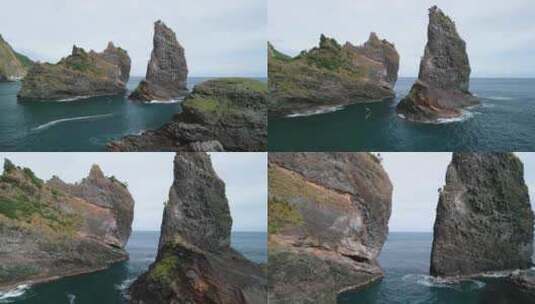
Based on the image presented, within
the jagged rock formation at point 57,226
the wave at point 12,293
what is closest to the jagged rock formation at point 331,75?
the jagged rock formation at point 57,226

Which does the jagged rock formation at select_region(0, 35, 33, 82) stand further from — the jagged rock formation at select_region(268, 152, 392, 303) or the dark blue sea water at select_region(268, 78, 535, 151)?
the jagged rock formation at select_region(268, 152, 392, 303)

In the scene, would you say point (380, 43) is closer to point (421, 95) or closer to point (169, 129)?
point (421, 95)

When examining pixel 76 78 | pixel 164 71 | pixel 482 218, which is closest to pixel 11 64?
pixel 76 78

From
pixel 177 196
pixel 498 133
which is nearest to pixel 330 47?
pixel 498 133

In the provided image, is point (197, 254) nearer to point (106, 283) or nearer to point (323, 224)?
point (106, 283)

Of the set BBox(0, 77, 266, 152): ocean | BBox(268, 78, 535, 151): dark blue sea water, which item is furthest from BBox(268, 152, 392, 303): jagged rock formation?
BBox(0, 77, 266, 152): ocean
